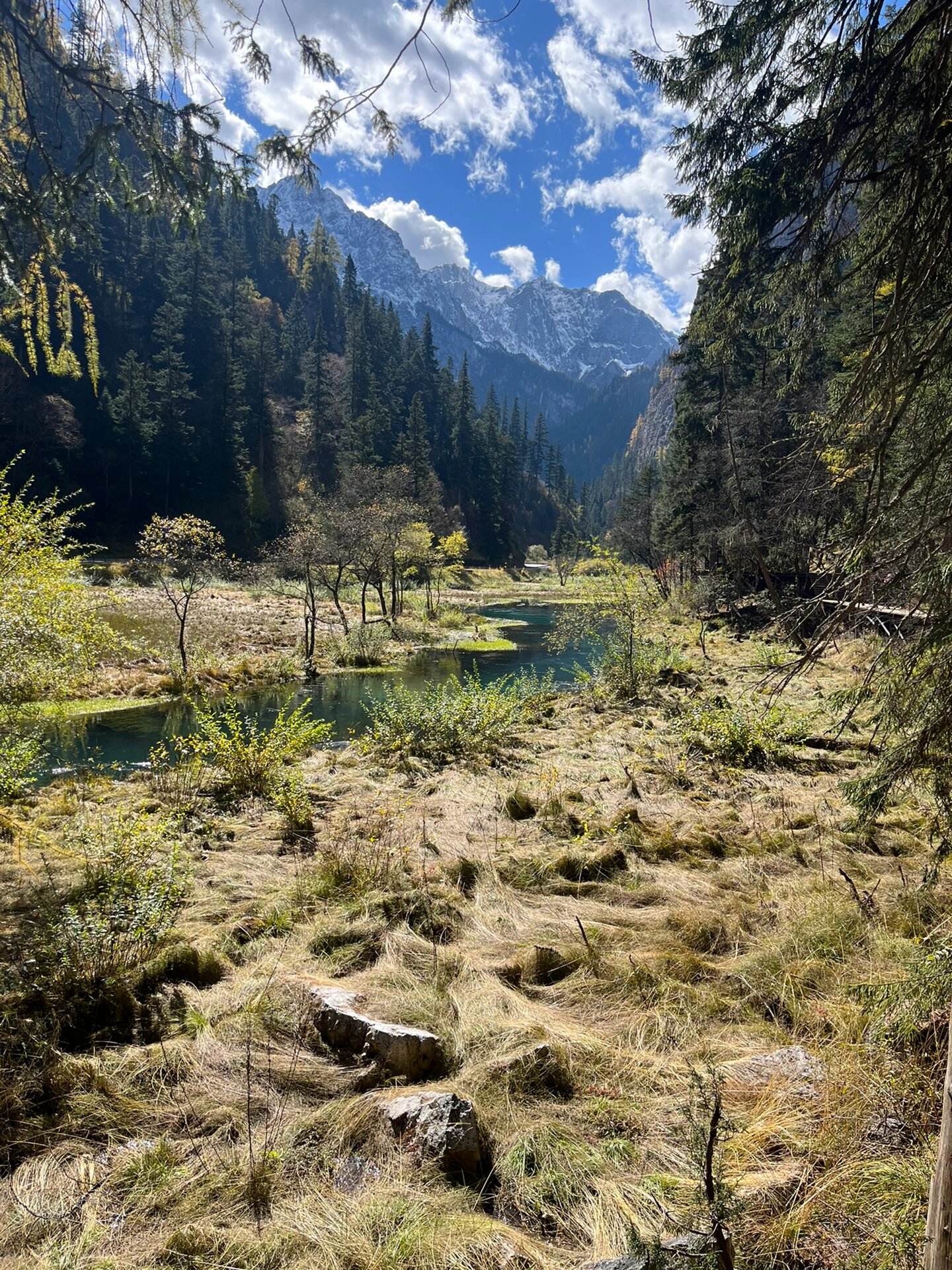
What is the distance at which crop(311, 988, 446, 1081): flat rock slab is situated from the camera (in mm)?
2834

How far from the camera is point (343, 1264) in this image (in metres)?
1.90

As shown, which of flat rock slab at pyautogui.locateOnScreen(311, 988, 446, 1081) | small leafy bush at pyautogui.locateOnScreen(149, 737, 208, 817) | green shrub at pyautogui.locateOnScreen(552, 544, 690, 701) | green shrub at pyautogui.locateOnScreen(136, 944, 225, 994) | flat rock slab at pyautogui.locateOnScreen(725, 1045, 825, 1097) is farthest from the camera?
green shrub at pyautogui.locateOnScreen(552, 544, 690, 701)

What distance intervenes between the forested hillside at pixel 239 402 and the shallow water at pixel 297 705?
27292mm

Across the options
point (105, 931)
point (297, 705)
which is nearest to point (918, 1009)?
point (105, 931)

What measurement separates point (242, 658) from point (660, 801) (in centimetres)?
1396

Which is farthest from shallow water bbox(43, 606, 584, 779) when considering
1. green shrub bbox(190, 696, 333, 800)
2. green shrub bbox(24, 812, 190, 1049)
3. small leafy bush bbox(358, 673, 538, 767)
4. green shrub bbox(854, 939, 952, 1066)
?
green shrub bbox(854, 939, 952, 1066)

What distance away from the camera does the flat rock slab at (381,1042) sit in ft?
9.30

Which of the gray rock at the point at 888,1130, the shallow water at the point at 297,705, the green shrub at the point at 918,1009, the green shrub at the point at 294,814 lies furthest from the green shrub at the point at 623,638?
the gray rock at the point at 888,1130

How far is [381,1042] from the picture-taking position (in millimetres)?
2896

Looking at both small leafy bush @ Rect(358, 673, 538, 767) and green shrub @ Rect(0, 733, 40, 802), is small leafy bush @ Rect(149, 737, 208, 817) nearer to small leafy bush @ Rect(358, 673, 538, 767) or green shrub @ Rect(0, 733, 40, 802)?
green shrub @ Rect(0, 733, 40, 802)

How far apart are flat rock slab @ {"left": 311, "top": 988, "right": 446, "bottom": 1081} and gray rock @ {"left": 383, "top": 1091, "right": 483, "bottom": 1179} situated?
30 centimetres

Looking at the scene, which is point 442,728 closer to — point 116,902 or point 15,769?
point 15,769

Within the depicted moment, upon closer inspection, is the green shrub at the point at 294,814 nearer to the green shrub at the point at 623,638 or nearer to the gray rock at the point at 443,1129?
the gray rock at the point at 443,1129

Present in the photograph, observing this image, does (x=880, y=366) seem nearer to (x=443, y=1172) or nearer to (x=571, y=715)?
(x=443, y=1172)
